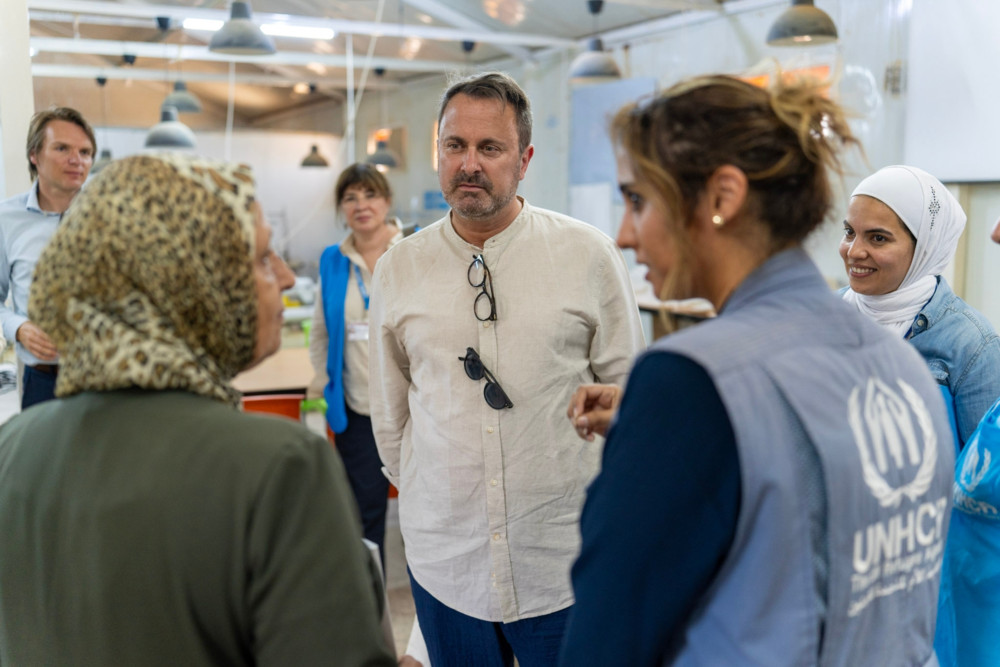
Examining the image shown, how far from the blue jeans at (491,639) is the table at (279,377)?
2.68 metres

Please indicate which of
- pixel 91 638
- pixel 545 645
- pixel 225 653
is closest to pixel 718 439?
pixel 225 653

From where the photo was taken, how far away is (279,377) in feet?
16.1

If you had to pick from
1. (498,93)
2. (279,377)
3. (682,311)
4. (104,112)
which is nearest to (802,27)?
(682,311)

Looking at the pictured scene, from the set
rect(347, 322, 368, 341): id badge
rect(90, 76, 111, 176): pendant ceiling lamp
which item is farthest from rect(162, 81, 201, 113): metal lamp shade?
Result: rect(347, 322, 368, 341): id badge

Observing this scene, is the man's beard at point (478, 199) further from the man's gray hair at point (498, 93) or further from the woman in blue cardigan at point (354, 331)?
the woman in blue cardigan at point (354, 331)

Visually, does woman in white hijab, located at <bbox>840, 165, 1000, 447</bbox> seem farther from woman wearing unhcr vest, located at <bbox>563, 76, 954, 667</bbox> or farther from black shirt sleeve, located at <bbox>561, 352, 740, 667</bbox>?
black shirt sleeve, located at <bbox>561, 352, 740, 667</bbox>

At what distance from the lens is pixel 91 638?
935 mm

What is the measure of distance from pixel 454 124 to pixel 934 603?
55.1 inches

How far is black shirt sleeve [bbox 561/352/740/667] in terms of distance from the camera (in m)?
0.90

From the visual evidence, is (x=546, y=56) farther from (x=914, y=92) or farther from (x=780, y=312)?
(x=780, y=312)

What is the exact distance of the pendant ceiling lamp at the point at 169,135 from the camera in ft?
21.8

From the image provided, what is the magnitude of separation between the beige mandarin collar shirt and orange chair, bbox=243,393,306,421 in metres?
2.55

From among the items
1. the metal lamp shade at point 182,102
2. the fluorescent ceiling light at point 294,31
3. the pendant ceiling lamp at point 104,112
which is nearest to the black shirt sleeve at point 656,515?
the metal lamp shade at point 182,102

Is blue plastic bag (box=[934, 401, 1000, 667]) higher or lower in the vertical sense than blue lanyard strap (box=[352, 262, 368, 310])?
lower
